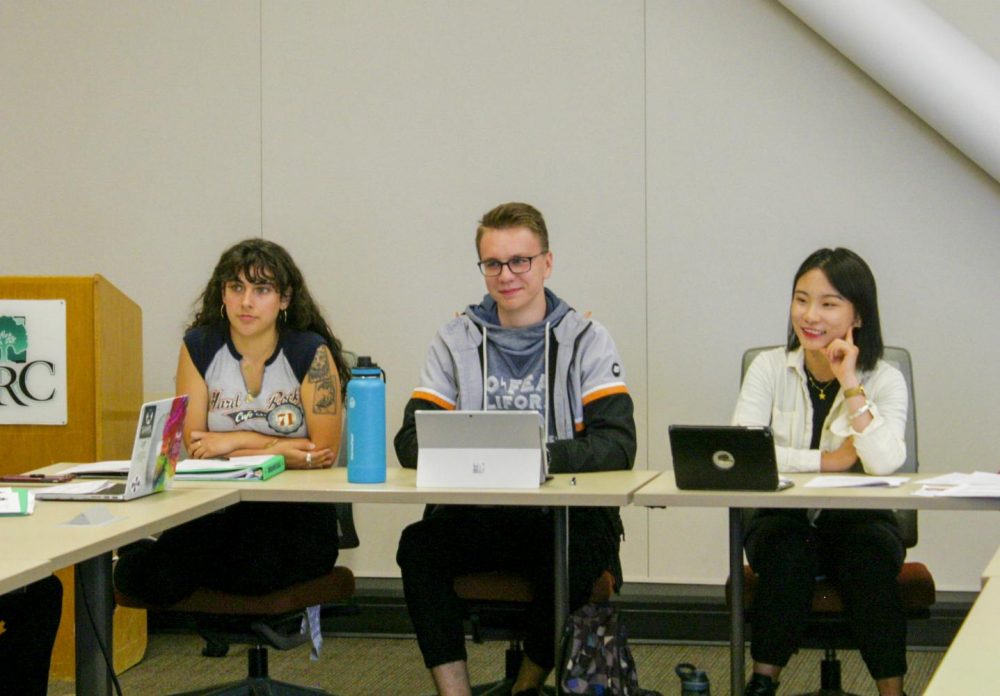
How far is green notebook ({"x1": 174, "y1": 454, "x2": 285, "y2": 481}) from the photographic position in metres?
2.86

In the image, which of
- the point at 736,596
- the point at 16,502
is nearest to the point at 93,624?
the point at 16,502

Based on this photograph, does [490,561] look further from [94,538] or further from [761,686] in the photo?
[94,538]

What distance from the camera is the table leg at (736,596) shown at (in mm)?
2758

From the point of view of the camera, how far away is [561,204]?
4.30 meters

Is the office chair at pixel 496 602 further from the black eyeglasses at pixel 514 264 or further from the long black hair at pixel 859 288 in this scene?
the long black hair at pixel 859 288

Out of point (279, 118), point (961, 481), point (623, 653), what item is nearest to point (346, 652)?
point (623, 653)

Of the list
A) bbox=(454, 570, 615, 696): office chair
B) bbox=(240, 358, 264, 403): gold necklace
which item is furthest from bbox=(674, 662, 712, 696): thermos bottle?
bbox=(240, 358, 264, 403): gold necklace

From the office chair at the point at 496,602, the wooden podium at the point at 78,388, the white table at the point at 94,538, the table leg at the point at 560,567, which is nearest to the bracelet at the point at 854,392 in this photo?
the table leg at the point at 560,567

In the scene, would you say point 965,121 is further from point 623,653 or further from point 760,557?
point 623,653

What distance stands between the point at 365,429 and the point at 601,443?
58cm

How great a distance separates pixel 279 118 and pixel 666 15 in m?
1.42

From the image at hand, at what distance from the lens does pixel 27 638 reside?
8.13ft

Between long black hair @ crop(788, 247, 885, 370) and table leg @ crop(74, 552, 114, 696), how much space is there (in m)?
1.84

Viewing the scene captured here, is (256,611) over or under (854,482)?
under
